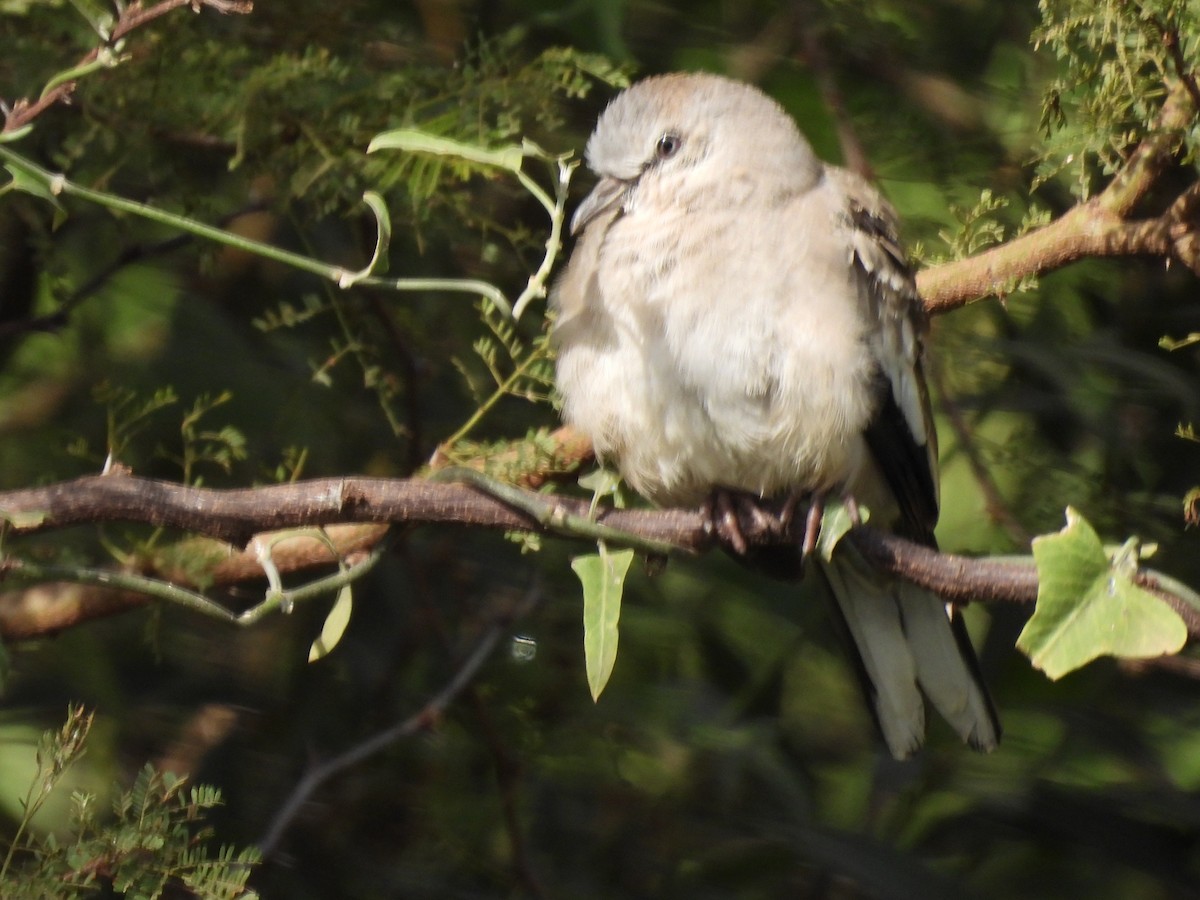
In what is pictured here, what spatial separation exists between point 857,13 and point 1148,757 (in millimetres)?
1361

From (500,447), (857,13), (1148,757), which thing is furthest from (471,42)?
(1148,757)

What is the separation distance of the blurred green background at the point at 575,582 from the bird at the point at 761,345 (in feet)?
0.74

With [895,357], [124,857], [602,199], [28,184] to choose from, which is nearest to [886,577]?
[895,357]

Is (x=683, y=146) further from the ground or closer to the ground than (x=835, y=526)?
further from the ground

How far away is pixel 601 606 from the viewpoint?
158 cm

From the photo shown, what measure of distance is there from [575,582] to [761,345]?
2.67 feet

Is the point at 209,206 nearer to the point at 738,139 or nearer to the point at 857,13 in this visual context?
the point at 738,139

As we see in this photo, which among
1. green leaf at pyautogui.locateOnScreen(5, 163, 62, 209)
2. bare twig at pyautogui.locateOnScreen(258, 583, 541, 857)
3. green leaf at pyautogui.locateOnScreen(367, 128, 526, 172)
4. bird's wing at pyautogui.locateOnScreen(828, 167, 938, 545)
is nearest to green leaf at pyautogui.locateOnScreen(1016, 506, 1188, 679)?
green leaf at pyautogui.locateOnScreen(367, 128, 526, 172)

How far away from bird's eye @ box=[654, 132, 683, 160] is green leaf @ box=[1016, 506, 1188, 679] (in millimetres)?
1071

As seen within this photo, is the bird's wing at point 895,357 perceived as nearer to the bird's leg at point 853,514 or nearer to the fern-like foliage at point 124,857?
the bird's leg at point 853,514

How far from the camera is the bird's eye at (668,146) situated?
7.52 feet

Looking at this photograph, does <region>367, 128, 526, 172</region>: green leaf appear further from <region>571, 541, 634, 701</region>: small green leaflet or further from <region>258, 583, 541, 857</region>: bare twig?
<region>258, 583, 541, 857</region>: bare twig

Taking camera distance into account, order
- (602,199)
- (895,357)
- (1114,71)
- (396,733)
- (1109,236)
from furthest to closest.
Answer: (396,733), (602,199), (895,357), (1109,236), (1114,71)

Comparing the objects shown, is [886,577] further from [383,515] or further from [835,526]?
[383,515]
